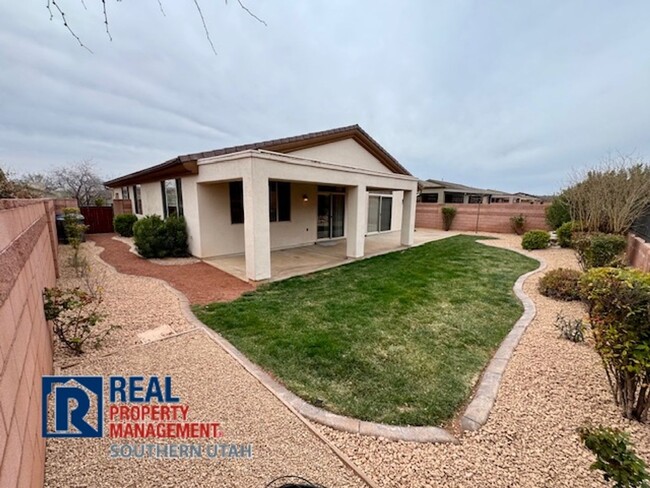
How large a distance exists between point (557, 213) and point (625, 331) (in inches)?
572

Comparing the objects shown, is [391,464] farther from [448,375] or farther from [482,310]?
[482,310]

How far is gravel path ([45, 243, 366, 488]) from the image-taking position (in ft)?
6.33

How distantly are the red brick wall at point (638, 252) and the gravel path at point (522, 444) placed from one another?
13.6ft

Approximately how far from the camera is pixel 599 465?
146cm

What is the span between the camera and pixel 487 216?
17391 millimetres

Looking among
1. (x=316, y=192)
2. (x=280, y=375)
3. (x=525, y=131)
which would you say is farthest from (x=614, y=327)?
(x=525, y=131)

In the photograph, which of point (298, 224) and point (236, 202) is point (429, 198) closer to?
point (298, 224)

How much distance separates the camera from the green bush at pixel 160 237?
8.79 m

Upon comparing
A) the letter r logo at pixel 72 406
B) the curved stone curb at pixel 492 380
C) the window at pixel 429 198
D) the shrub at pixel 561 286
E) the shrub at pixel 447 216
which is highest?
the window at pixel 429 198

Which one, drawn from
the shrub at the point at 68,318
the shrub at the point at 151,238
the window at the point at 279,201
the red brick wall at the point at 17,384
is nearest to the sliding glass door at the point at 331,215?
the window at the point at 279,201

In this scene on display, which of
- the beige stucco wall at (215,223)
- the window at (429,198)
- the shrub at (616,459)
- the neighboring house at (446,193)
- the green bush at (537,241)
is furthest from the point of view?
the window at (429,198)

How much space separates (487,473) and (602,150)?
13103mm

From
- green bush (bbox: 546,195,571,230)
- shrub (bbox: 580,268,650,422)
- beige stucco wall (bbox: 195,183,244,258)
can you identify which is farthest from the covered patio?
green bush (bbox: 546,195,571,230)

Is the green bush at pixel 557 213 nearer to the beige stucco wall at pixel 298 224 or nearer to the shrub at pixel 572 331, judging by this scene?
the beige stucco wall at pixel 298 224
